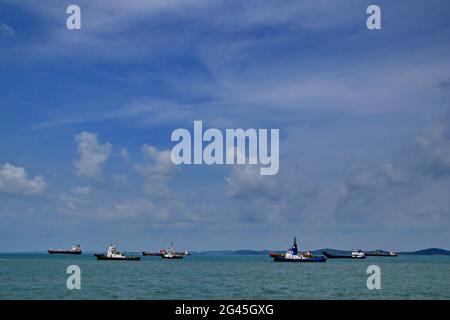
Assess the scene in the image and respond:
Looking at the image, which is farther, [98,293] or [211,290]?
[211,290]

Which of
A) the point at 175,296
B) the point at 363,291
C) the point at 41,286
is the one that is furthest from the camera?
the point at 41,286

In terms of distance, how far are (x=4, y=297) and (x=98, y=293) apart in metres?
9.60

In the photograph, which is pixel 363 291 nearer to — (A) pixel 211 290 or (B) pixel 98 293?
(A) pixel 211 290

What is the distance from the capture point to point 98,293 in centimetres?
5569

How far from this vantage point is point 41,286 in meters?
65.6
